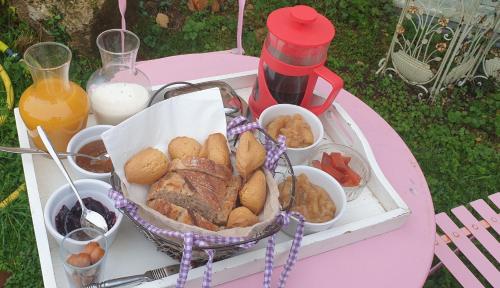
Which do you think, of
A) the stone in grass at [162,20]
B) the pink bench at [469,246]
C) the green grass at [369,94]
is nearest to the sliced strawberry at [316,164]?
the pink bench at [469,246]

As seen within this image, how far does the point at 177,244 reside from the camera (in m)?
0.93

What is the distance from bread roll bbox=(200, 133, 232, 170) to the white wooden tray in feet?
0.69

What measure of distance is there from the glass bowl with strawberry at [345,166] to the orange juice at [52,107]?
63 centimetres

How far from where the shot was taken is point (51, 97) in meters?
1.16

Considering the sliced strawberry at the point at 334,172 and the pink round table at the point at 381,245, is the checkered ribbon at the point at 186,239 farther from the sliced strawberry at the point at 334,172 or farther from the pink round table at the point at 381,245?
the sliced strawberry at the point at 334,172

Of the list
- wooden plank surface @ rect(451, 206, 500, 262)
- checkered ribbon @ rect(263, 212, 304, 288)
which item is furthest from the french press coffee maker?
wooden plank surface @ rect(451, 206, 500, 262)

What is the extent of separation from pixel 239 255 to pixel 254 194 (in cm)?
16

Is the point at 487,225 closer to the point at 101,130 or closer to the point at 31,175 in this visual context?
the point at 101,130

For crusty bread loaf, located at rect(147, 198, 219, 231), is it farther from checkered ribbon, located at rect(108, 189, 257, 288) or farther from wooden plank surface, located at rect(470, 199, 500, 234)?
wooden plank surface, located at rect(470, 199, 500, 234)

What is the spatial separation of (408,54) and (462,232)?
1.42 metres

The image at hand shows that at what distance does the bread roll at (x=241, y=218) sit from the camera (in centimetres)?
96

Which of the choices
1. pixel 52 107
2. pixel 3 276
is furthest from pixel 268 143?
pixel 3 276

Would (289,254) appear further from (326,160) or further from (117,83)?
(117,83)

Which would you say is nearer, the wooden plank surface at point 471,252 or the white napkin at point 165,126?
the white napkin at point 165,126
